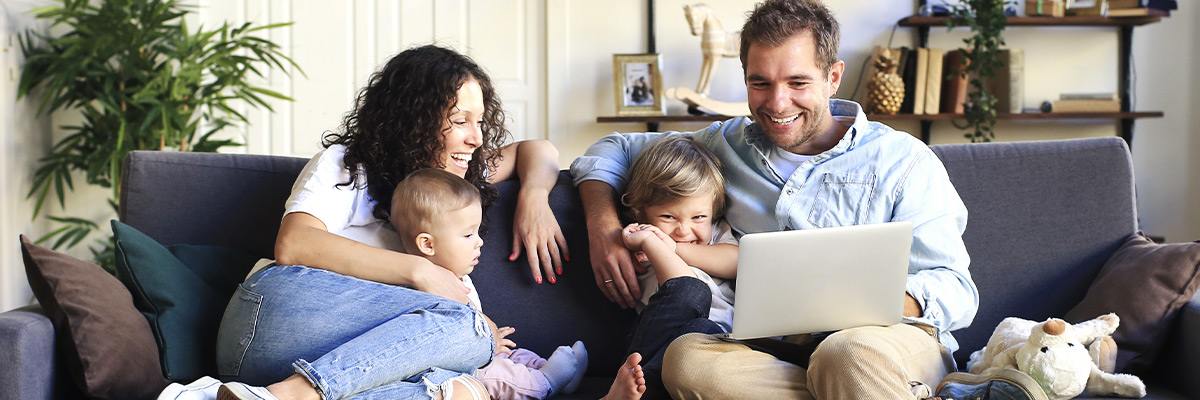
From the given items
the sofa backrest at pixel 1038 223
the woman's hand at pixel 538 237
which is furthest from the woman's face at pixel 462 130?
the sofa backrest at pixel 1038 223

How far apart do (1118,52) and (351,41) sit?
341 cm

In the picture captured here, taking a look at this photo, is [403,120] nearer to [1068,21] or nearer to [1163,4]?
[1068,21]

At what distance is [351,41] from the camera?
407cm

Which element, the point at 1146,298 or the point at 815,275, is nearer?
the point at 815,275

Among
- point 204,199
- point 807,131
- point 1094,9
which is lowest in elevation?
point 204,199

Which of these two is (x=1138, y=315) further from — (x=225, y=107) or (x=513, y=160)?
(x=225, y=107)

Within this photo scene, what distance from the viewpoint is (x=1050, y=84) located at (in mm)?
4039

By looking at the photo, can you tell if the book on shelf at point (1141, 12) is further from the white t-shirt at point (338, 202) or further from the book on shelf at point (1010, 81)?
the white t-shirt at point (338, 202)

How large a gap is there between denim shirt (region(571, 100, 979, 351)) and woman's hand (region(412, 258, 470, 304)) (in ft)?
1.30

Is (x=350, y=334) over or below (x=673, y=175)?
below

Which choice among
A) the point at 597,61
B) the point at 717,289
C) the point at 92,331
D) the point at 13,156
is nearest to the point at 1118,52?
the point at 597,61

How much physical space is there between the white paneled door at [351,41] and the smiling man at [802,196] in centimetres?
224

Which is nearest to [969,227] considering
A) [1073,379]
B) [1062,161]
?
[1062,161]

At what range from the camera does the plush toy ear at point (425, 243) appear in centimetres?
165
